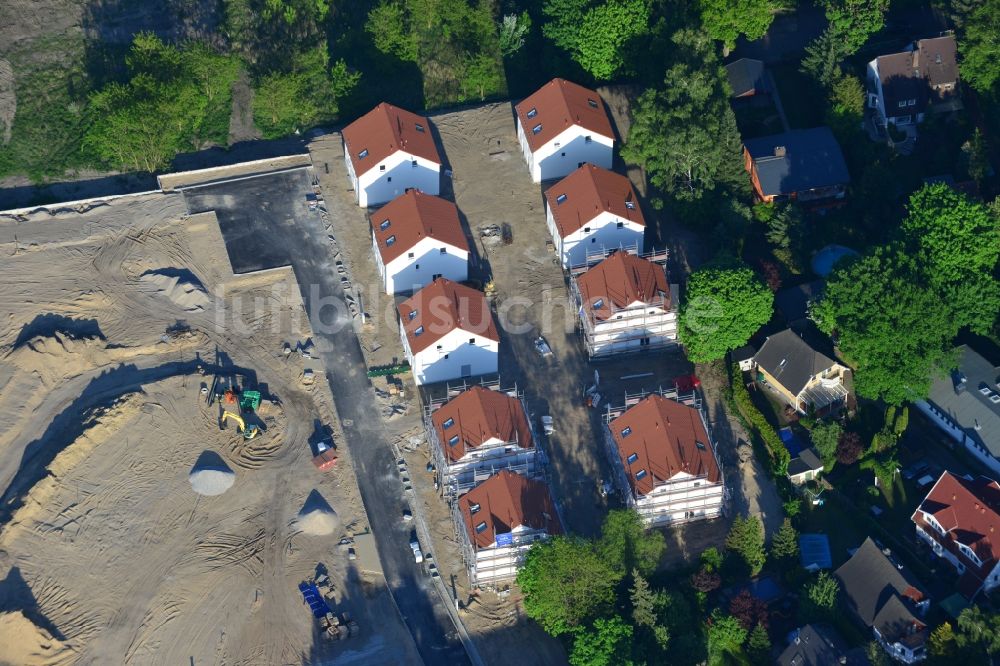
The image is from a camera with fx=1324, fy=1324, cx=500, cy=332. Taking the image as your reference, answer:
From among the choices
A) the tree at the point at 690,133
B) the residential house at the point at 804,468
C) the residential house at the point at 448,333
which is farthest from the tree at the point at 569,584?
the tree at the point at 690,133

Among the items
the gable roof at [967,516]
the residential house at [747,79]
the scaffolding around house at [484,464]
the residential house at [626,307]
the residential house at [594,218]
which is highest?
the residential house at [747,79]

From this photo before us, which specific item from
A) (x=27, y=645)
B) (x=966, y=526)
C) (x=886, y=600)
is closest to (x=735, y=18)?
(x=966, y=526)

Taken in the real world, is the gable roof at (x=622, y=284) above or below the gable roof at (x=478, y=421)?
above

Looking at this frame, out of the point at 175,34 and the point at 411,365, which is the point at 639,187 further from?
the point at 175,34

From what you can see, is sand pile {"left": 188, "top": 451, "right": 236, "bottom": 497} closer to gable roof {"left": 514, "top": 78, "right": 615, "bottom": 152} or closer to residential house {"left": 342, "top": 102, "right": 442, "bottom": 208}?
residential house {"left": 342, "top": 102, "right": 442, "bottom": 208}

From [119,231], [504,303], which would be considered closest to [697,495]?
→ [504,303]

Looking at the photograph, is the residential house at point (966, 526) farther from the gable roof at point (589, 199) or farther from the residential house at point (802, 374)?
the gable roof at point (589, 199)

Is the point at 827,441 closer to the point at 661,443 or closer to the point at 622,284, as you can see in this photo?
the point at 661,443
